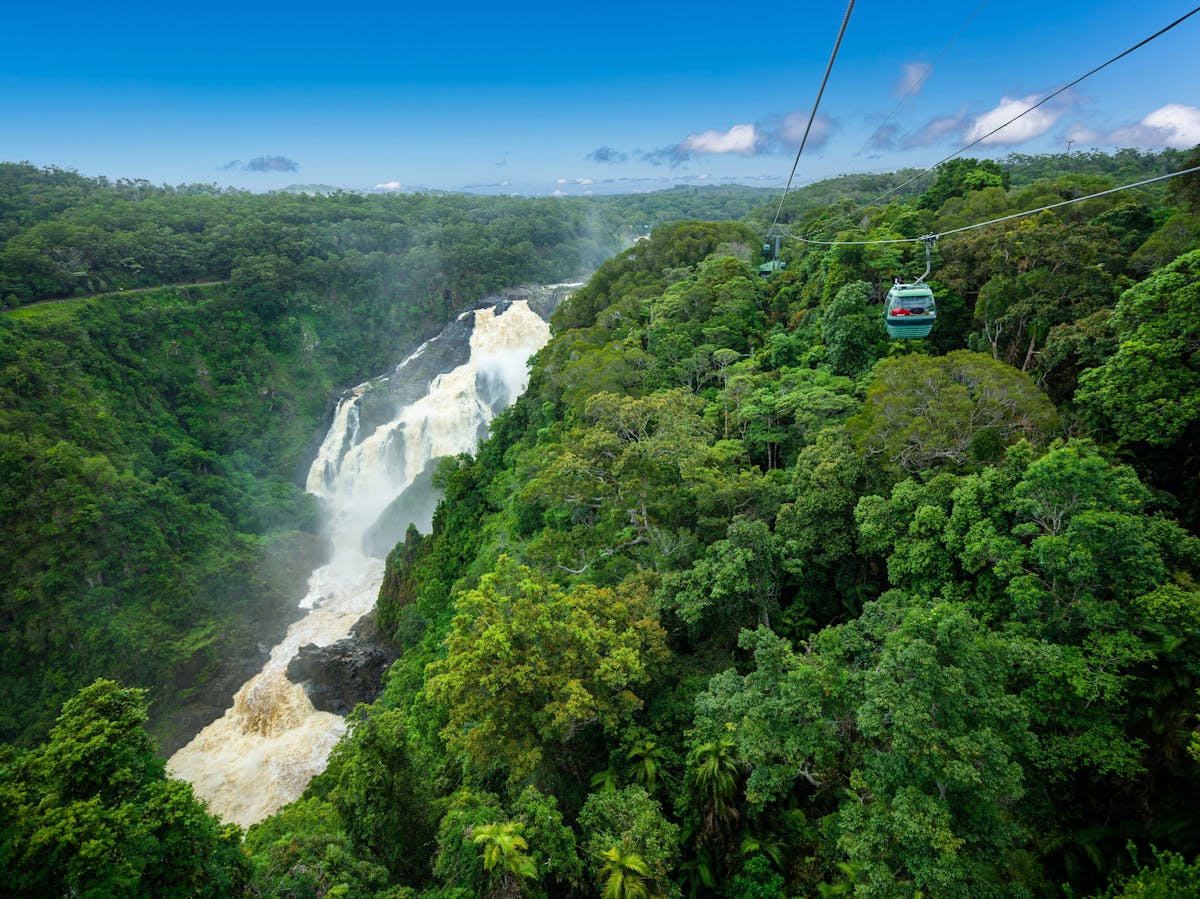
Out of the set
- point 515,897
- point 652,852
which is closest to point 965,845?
point 652,852

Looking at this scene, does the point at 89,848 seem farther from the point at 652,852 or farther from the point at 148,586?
the point at 148,586

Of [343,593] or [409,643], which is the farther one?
[343,593]

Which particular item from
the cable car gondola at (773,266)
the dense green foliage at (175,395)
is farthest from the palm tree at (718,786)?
the dense green foliage at (175,395)

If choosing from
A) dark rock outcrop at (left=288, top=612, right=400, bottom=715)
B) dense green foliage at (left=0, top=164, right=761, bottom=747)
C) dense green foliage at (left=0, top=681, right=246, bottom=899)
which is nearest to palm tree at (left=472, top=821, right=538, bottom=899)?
dense green foliage at (left=0, top=681, right=246, bottom=899)

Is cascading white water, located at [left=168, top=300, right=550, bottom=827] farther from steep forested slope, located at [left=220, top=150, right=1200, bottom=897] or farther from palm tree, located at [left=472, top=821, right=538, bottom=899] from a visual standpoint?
palm tree, located at [left=472, top=821, right=538, bottom=899]

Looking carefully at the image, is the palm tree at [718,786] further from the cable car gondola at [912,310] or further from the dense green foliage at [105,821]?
the cable car gondola at [912,310]

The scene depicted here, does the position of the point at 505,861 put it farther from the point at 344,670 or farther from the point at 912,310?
the point at 344,670
